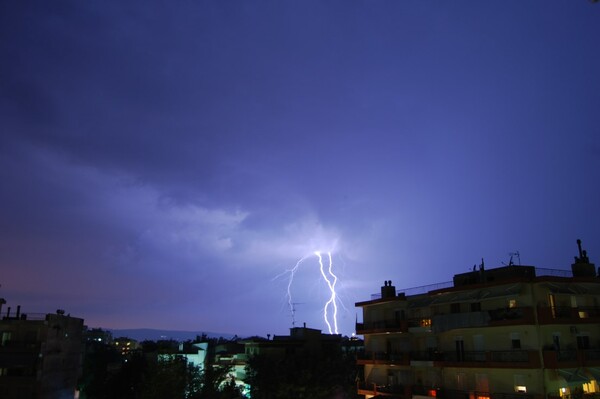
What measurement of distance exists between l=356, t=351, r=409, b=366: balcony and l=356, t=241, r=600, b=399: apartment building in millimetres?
90

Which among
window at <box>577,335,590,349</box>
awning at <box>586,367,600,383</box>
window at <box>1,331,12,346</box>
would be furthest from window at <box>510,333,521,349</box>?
window at <box>1,331,12,346</box>

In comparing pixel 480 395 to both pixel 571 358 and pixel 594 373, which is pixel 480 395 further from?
pixel 594 373

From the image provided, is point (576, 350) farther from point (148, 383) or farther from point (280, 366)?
point (148, 383)

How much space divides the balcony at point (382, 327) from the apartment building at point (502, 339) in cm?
11

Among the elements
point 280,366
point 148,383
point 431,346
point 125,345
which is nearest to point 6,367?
point 148,383

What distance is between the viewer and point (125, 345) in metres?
133

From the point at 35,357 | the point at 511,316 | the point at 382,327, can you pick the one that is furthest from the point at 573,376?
the point at 35,357

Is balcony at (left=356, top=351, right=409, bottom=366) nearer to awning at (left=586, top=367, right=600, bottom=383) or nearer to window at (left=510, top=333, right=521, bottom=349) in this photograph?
window at (left=510, top=333, right=521, bottom=349)

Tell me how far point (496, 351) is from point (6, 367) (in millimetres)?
35132

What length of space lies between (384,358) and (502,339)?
10722mm

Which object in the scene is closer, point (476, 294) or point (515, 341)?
point (515, 341)

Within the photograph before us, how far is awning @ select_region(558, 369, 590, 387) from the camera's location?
85.4ft

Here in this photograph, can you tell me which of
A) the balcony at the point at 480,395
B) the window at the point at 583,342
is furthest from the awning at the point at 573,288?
the balcony at the point at 480,395

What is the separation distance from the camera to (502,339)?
95.3 feet
